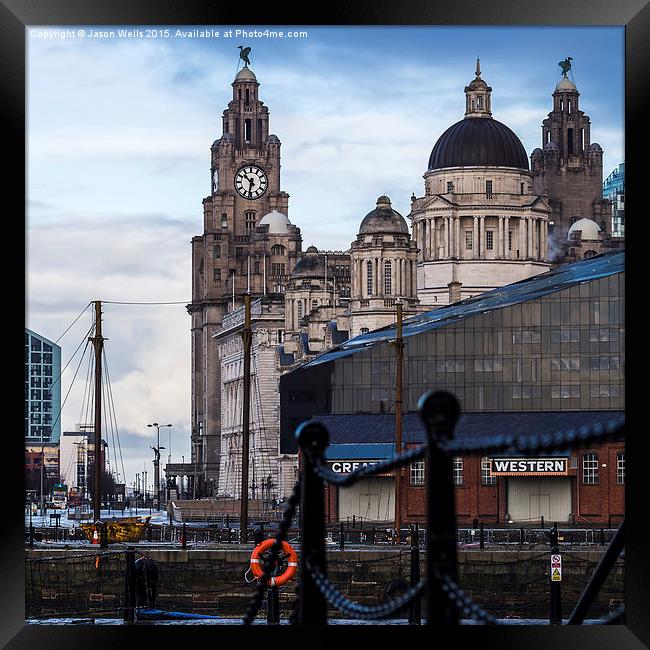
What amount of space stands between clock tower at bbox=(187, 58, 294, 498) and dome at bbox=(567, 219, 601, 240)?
25814 mm

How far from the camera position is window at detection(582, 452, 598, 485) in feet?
233

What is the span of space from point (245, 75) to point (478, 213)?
133ft

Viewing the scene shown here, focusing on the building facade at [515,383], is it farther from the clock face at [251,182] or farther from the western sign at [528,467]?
the clock face at [251,182]

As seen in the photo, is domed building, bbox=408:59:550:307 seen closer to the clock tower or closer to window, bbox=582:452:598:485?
the clock tower

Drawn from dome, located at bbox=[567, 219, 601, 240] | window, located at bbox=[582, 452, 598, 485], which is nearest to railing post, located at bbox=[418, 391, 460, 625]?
window, located at bbox=[582, 452, 598, 485]

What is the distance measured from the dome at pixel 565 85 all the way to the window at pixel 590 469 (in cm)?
10587

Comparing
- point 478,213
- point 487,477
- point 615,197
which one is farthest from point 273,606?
point 615,197

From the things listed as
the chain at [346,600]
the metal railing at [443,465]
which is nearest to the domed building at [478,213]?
the chain at [346,600]

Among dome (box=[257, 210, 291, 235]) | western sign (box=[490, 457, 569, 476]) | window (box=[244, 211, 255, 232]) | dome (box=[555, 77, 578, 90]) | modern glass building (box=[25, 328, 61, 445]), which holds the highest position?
dome (box=[555, 77, 578, 90])

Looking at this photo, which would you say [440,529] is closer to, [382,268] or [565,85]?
[382,268]

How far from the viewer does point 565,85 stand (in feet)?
575

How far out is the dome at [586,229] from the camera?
494 ft
